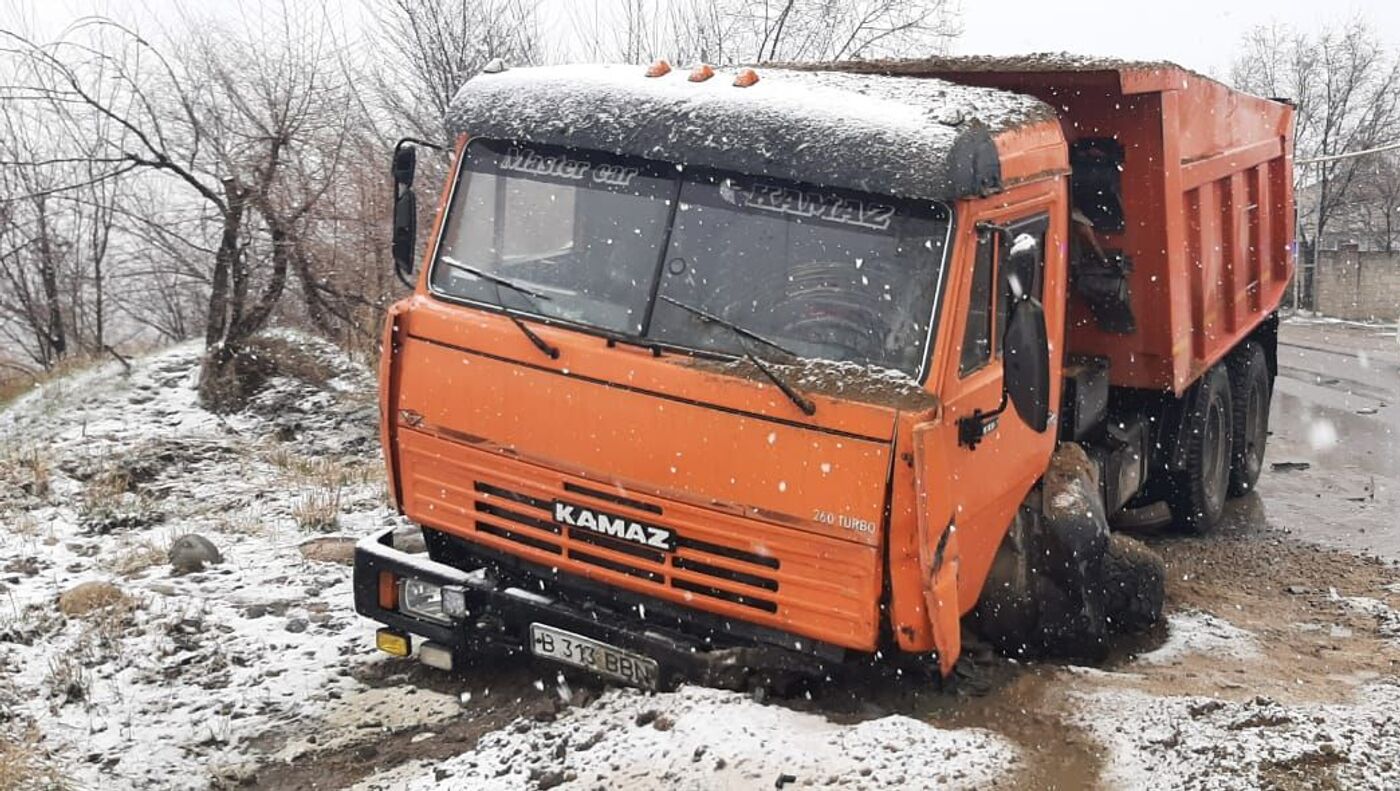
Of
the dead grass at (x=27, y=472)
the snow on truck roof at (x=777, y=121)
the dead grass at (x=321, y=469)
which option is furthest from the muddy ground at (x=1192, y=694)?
the dead grass at (x=27, y=472)

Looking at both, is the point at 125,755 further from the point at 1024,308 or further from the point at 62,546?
the point at 1024,308

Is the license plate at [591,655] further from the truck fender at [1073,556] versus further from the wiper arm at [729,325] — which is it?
the truck fender at [1073,556]

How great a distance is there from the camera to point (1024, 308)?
413cm

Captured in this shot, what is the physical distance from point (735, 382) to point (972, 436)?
830 millimetres

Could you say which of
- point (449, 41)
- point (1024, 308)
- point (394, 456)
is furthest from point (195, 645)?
point (449, 41)

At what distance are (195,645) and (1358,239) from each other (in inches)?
1874

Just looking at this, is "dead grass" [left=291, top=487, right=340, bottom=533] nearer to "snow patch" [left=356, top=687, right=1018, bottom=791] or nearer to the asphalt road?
"snow patch" [left=356, top=687, right=1018, bottom=791]

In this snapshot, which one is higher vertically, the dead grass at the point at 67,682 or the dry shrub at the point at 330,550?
the dry shrub at the point at 330,550

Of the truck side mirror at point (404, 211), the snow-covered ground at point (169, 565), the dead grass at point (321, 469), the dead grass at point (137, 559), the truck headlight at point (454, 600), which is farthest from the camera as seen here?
the dead grass at point (321, 469)

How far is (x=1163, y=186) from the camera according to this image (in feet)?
19.5

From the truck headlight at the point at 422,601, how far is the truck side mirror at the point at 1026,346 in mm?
2247

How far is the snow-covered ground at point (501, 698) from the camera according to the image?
161 inches

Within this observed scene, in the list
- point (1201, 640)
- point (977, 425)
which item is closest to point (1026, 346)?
point (977, 425)

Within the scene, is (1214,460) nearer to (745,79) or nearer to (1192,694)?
(1192,694)
